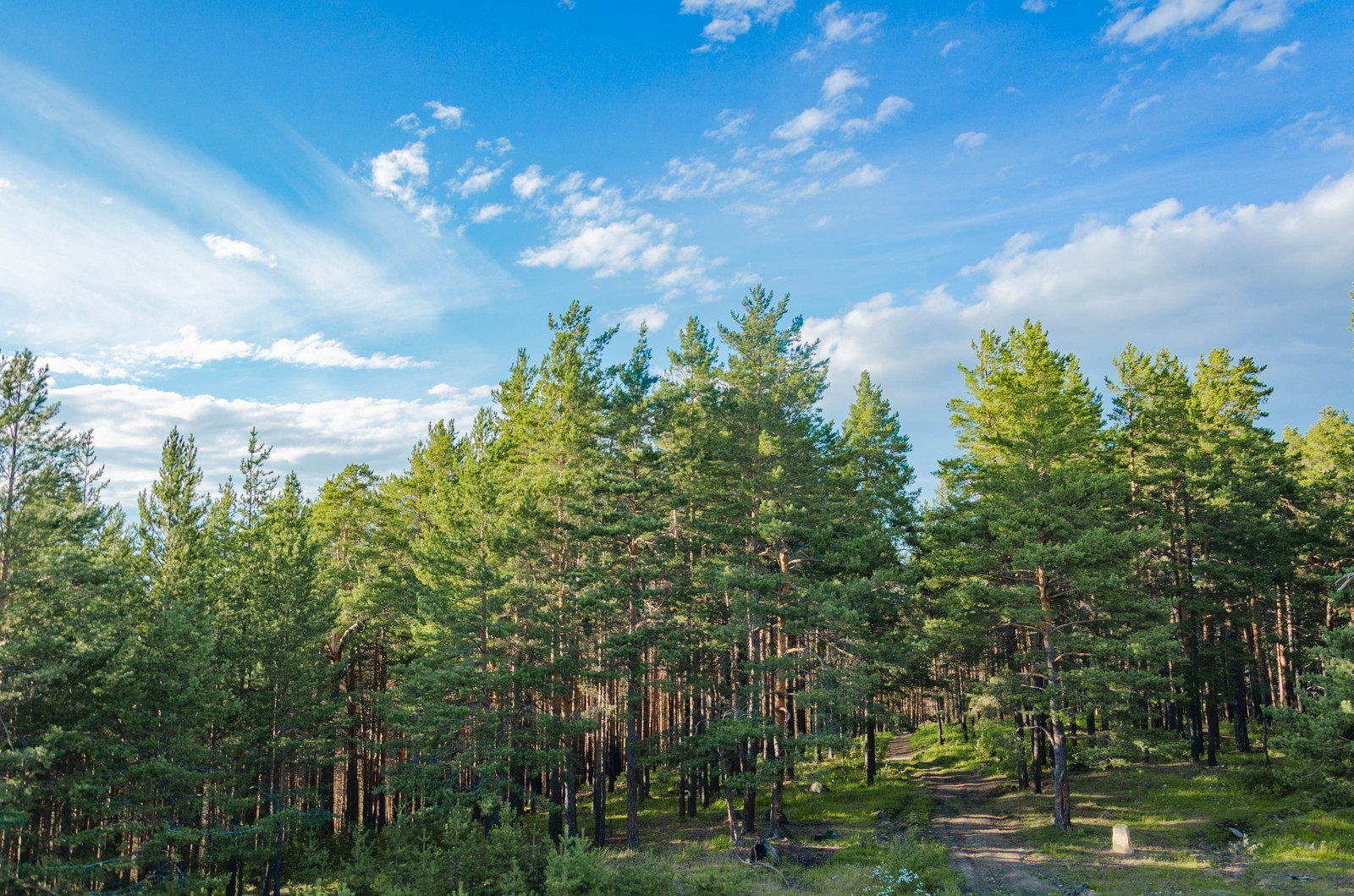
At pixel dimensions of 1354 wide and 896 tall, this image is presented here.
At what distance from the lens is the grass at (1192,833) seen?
18844 millimetres

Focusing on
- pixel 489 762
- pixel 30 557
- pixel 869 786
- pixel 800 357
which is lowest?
pixel 869 786

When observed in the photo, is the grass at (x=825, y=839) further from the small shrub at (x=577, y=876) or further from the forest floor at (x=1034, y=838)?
the small shrub at (x=577, y=876)

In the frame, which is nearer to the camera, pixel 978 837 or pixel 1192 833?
pixel 1192 833

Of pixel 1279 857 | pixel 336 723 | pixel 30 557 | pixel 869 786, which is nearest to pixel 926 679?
pixel 869 786

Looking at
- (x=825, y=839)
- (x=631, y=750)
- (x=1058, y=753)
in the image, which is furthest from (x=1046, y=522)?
(x=631, y=750)

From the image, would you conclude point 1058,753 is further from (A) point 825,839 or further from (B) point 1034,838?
(A) point 825,839

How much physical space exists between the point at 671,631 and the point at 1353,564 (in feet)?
108

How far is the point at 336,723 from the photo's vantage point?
28781 mm

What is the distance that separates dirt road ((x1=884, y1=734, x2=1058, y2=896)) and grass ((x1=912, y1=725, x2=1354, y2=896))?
76 cm

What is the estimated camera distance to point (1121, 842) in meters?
22.1

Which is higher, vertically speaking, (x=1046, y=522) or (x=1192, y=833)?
(x=1046, y=522)

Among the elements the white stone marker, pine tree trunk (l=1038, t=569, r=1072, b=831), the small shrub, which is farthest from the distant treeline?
the small shrub

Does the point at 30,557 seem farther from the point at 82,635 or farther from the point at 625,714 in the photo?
the point at 625,714

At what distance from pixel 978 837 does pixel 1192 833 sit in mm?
6869
